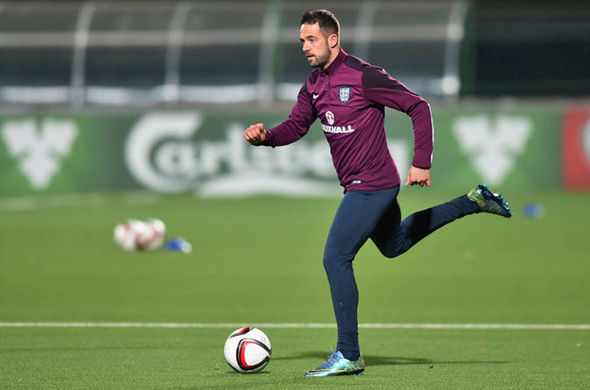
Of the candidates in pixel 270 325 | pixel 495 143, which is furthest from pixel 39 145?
pixel 270 325

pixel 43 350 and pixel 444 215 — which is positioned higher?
pixel 444 215

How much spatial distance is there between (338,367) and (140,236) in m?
8.45

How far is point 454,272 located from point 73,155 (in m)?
12.9

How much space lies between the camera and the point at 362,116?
7.46m

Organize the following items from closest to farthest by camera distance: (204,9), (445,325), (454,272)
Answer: (445,325), (454,272), (204,9)

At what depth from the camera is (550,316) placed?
398 inches

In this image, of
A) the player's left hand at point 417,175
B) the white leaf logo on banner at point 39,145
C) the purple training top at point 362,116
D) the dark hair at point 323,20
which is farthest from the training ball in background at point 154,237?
the white leaf logo on banner at point 39,145

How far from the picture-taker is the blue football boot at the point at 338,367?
7320 millimetres

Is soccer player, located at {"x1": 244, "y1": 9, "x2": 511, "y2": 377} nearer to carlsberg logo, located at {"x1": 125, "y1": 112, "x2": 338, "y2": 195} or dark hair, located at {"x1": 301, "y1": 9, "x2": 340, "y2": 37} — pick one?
dark hair, located at {"x1": 301, "y1": 9, "x2": 340, "y2": 37}

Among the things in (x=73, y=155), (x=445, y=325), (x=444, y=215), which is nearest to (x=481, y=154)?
(x=73, y=155)

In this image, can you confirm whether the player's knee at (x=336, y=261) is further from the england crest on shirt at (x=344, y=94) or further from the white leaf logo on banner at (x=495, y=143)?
the white leaf logo on banner at (x=495, y=143)

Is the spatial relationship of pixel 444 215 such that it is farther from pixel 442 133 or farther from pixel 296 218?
pixel 442 133

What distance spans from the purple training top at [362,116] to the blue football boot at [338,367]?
41.6 inches

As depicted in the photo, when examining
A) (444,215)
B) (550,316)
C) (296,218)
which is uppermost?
(444,215)
